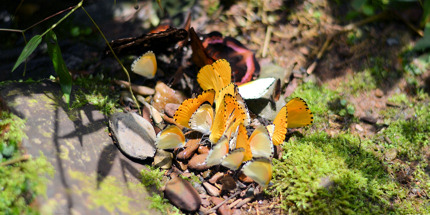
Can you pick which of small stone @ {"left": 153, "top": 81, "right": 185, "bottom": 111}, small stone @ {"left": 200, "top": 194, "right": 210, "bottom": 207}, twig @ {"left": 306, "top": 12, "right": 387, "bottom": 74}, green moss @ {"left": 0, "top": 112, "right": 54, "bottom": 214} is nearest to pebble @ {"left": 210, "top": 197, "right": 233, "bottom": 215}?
small stone @ {"left": 200, "top": 194, "right": 210, "bottom": 207}

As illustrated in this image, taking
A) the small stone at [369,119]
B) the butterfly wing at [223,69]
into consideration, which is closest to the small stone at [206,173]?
the butterfly wing at [223,69]

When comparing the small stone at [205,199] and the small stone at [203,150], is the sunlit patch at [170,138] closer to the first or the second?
the small stone at [203,150]

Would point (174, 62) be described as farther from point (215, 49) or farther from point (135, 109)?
point (135, 109)

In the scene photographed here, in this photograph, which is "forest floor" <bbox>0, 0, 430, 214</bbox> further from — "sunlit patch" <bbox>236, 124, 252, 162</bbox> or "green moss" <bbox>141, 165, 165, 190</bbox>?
"green moss" <bbox>141, 165, 165, 190</bbox>

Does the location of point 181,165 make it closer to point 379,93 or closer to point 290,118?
point 290,118

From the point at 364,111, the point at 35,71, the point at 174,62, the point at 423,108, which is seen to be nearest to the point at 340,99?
the point at 364,111

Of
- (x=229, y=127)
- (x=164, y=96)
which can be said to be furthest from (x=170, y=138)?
(x=164, y=96)
